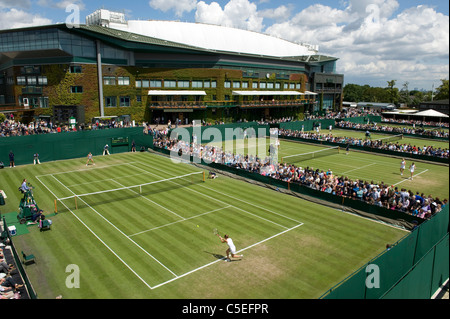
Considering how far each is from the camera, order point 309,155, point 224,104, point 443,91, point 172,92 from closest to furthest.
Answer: point 309,155, point 172,92, point 224,104, point 443,91

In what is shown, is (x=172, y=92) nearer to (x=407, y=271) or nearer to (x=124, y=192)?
(x=124, y=192)

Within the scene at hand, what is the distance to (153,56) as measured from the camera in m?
62.3

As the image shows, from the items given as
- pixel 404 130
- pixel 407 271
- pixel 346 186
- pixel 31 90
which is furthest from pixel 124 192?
pixel 404 130

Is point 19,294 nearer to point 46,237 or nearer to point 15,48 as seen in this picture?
point 46,237

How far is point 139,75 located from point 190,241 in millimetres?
49393

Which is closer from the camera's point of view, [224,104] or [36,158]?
[36,158]

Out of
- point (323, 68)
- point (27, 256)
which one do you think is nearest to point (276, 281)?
point (27, 256)

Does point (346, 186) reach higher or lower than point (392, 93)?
lower

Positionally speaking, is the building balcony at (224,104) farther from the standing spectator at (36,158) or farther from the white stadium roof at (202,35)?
the standing spectator at (36,158)

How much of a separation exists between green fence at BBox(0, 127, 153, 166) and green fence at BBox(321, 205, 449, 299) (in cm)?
3661

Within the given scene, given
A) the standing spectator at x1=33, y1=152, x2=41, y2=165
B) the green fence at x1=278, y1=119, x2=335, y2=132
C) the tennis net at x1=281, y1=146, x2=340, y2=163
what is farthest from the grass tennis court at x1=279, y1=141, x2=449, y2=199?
the standing spectator at x1=33, y1=152, x2=41, y2=165

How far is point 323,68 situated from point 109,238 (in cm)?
9946

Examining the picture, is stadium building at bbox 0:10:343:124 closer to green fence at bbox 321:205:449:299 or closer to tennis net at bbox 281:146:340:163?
tennis net at bbox 281:146:340:163

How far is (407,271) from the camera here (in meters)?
13.6
